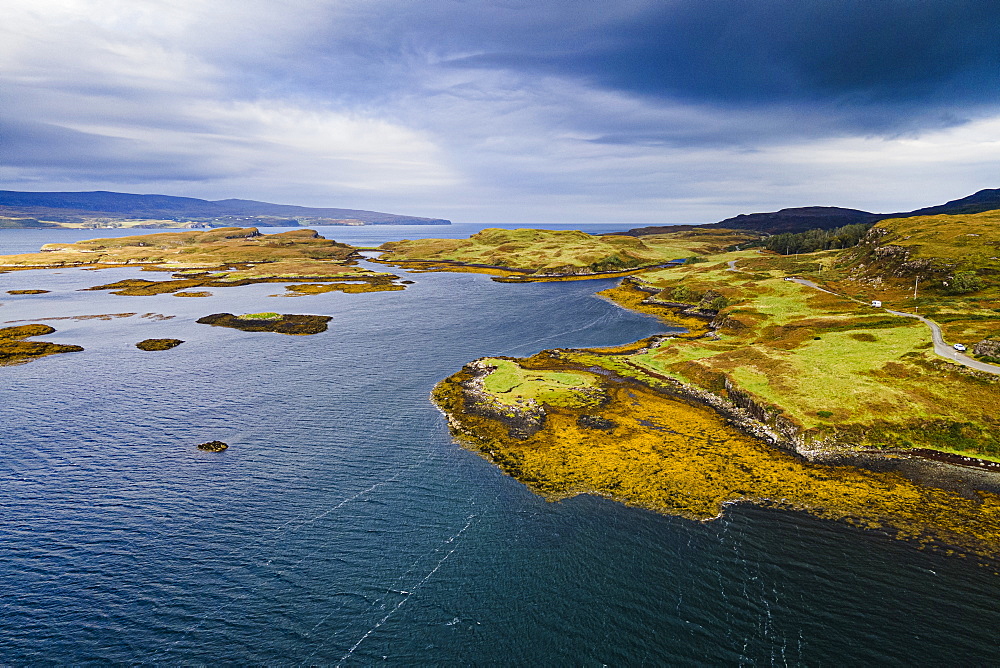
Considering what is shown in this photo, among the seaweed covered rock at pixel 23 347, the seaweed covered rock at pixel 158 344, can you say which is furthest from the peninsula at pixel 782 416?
the seaweed covered rock at pixel 23 347

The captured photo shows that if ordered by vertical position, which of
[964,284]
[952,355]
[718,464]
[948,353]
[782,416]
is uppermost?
[964,284]

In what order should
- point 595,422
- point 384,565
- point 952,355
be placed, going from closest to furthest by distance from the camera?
point 384,565 → point 595,422 → point 952,355

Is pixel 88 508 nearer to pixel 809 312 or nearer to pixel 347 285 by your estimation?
pixel 809 312

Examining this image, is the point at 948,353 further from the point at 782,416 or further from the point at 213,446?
the point at 213,446

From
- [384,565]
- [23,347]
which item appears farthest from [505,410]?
[23,347]

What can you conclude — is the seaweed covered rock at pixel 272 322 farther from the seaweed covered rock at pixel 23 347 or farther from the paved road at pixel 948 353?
the paved road at pixel 948 353

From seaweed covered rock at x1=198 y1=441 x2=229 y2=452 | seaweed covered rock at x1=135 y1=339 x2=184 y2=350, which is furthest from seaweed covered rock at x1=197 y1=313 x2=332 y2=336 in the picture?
seaweed covered rock at x1=198 y1=441 x2=229 y2=452
